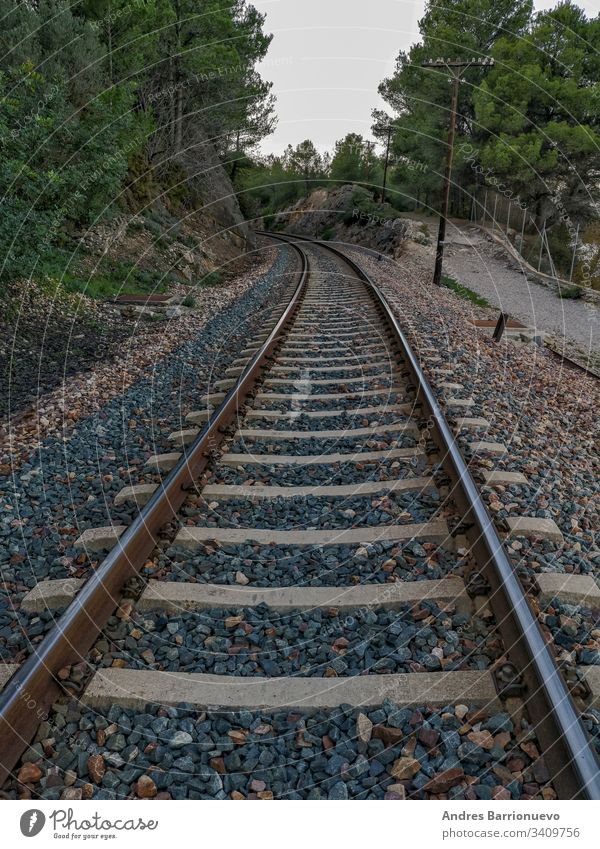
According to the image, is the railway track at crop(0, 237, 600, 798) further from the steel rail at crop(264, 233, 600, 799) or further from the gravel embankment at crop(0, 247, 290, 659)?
the gravel embankment at crop(0, 247, 290, 659)

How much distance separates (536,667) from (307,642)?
869 millimetres

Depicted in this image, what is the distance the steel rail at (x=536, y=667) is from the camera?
5.51 feet

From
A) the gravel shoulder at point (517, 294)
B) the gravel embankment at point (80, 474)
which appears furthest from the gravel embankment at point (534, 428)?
the gravel shoulder at point (517, 294)

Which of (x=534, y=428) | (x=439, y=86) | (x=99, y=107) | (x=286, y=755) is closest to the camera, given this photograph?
(x=286, y=755)

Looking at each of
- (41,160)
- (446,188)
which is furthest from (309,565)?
(446,188)

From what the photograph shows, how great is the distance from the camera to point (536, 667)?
6.56 ft

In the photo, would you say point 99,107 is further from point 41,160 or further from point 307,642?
point 307,642

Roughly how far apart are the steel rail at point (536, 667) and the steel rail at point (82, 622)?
159 cm

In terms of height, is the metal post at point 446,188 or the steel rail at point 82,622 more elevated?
the metal post at point 446,188

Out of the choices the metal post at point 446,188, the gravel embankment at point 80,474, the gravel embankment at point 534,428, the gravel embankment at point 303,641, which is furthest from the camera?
the metal post at point 446,188

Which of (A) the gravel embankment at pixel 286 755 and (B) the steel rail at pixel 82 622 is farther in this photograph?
(B) the steel rail at pixel 82 622

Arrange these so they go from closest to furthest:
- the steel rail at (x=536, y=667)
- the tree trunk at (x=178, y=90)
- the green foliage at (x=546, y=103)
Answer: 1. the steel rail at (x=536, y=667)
2. the tree trunk at (x=178, y=90)
3. the green foliage at (x=546, y=103)

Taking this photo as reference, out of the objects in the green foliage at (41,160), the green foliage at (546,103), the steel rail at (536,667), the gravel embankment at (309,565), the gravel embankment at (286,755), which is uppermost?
the green foliage at (546,103)

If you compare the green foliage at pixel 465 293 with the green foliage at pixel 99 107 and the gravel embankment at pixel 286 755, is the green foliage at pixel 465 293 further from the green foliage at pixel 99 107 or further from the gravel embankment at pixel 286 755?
the gravel embankment at pixel 286 755
